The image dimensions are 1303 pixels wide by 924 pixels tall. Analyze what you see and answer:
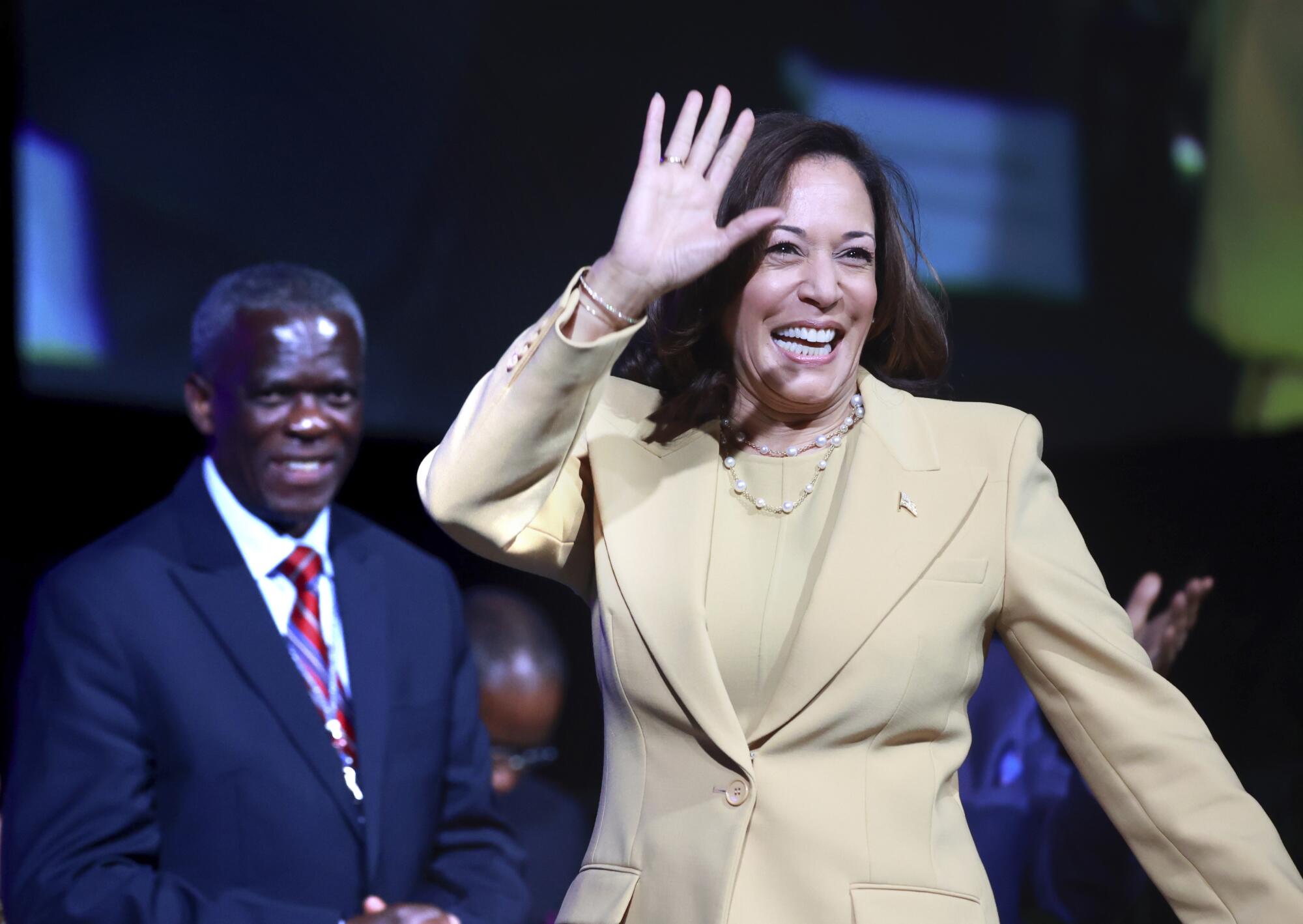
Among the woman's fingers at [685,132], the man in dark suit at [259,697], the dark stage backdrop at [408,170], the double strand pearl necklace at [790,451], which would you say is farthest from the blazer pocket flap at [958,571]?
the dark stage backdrop at [408,170]

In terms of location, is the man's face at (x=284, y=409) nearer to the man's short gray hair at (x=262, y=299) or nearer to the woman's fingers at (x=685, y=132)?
the man's short gray hair at (x=262, y=299)

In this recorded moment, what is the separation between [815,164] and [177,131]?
2.50 meters

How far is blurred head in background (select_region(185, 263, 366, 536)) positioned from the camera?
255 cm

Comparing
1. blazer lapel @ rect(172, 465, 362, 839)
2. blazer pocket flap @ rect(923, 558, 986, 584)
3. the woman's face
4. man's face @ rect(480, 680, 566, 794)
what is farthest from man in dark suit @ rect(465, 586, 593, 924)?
blazer pocket flap @ rect(923, 558, 986, 584)

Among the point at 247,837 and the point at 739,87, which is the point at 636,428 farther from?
the point at 739,87

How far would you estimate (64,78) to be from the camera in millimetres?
3674

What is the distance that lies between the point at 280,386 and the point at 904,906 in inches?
64.2

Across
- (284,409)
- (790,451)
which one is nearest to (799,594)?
(790,451)

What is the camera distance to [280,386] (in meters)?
2.63

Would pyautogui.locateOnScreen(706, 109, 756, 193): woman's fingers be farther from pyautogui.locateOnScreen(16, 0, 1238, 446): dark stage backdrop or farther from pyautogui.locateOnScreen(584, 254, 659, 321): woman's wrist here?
pyautogui.locateOnScreen(16, 0, 1238, 446): dark stage backdrop

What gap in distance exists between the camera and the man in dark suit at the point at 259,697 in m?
2.21

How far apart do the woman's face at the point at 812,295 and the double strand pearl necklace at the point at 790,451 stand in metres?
0.04

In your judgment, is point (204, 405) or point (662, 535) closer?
point (662, 535)

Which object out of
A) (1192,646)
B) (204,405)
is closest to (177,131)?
(204,405)
